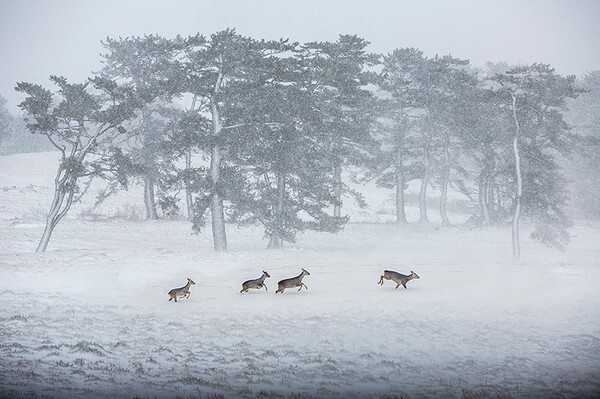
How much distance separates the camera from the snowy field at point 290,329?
30.3ft

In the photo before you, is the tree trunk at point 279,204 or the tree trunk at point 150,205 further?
the tree trunk at point 150,205

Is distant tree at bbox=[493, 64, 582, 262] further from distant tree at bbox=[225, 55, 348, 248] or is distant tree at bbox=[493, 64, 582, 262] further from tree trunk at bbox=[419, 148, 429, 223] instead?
tree trunk at bbox=[419, 148, 429, 223]

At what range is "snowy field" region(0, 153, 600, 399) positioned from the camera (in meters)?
9.23

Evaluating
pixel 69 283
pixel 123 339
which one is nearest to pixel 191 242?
pixel 69 283

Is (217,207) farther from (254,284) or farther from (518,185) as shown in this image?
(518,185)

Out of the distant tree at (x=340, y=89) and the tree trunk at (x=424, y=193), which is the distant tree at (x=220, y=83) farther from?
the tree trunk at (x=424, y=193)

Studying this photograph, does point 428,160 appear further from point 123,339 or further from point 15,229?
point 123,339

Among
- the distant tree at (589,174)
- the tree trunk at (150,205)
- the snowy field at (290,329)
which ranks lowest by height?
the snowy field at (290,329)

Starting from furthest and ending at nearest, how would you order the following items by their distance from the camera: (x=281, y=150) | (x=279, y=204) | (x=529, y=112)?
(x=529, y=112) < (x=279, y=204) < (x=281, y=150)

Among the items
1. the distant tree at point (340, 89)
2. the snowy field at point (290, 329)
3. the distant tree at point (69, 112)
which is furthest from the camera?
the distant tree at point (340, 89)

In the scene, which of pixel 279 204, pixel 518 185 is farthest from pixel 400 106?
pixel 279 204

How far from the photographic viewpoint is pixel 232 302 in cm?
→ 1585

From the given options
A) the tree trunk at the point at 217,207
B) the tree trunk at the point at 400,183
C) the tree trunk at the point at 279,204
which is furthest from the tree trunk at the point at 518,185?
the tree trunk at the point at 400,183

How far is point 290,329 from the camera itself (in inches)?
501
